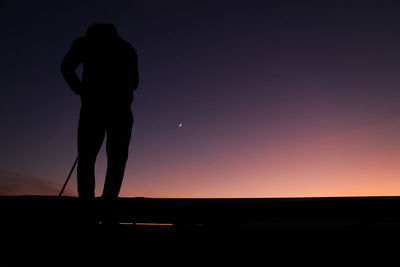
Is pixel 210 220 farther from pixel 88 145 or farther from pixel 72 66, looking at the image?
pixel 72 66

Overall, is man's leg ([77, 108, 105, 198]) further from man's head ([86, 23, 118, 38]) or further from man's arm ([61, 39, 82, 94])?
man's head ([86, 23, 118, 38])

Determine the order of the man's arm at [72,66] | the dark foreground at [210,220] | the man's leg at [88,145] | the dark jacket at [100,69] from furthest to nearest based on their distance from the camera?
the man's arm at [72,66] → the dark jacket at [100,69] → the man's leg at [88,145] → the dark foreground at [210,220]

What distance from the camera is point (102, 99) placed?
2.69 m

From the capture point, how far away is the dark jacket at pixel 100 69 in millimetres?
2703

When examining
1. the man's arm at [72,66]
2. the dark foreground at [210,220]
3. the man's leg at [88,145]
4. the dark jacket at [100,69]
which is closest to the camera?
the dark foreground at [210,220]

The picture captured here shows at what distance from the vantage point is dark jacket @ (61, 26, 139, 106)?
2.70 meters

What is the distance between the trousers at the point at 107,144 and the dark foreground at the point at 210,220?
0.76m

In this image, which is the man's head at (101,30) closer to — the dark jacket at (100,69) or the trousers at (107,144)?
the dark jacket at (100,69)

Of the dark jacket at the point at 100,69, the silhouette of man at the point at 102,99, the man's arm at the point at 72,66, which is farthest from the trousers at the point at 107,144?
the man's arm at the point at 72,66

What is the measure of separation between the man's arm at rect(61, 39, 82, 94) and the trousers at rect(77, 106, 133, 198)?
330 millimetres

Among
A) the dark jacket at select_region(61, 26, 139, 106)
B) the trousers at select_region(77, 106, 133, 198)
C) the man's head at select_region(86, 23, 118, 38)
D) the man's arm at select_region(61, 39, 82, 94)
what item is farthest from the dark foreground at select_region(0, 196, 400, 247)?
the man's head at select_region(86, 23, 118, 38)

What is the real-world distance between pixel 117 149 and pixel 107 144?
5.0 inches

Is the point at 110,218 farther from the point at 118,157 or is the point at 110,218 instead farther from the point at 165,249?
the point at 118,157

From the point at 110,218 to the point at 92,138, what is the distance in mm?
1190
